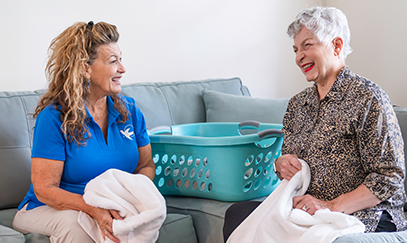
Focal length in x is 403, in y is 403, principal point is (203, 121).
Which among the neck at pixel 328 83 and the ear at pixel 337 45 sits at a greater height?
the ear at pixel 337 45

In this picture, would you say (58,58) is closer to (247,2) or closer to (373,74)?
(247,2)

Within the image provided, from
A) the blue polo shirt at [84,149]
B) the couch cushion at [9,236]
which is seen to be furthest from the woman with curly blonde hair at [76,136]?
the couch cushion at [9,236]

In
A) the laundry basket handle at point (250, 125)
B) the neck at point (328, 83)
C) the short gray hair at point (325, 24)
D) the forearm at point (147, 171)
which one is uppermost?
the short gray hair at point (325, 24)

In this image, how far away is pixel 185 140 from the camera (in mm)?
1739

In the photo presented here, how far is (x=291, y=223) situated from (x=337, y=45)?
66 centimetres

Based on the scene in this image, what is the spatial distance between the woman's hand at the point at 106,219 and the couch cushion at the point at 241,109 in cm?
113

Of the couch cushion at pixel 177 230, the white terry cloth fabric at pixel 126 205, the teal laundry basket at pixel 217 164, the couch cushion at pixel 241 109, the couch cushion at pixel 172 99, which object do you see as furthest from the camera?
the couch cushion at pixel 241 109

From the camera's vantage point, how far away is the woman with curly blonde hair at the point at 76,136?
57.5 inches

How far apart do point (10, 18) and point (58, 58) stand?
73 cm

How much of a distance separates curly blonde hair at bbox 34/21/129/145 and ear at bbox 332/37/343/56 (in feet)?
2.83

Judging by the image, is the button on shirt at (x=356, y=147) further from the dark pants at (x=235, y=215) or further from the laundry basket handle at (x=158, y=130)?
the laundry basket handle at (x=158, y=130)

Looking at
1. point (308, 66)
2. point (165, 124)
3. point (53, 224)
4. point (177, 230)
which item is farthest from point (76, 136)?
point (308, 66)

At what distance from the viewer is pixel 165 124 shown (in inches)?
90.0

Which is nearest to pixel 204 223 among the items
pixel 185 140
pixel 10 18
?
pixel 185 140
